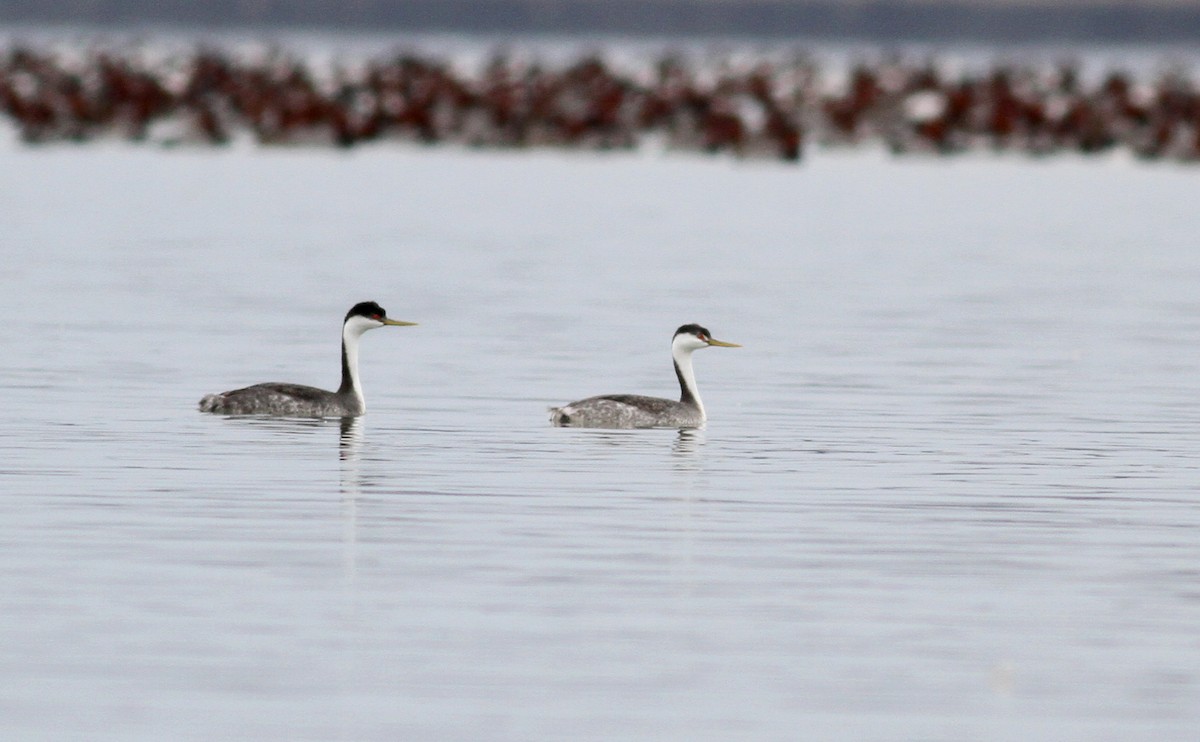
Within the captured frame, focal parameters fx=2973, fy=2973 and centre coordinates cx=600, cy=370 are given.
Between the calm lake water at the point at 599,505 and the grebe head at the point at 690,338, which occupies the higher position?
the grebe head at the point at 690,338

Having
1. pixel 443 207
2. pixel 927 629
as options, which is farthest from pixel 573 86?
pixel 927 629

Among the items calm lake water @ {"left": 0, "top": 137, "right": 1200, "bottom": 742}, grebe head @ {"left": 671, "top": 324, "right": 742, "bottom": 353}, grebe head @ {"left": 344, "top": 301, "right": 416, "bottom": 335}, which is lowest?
calm lake water @ {"left": 0, "top": 137, "right": 1200, "bottom": 742}

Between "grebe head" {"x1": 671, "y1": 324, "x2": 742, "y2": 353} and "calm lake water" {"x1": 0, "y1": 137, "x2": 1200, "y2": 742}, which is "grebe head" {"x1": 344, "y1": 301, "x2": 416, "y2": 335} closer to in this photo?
"calm lake water" {"x1": 0, "y1": 137, "x2": 1200, "y2": 742}

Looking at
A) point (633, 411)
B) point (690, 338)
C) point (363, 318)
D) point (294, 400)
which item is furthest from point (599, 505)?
point (363, 318)

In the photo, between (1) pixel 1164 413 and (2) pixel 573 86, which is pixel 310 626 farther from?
(2) pixel 573 86

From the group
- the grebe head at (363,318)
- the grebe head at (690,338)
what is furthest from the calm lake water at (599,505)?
the grebe head at (690,338)

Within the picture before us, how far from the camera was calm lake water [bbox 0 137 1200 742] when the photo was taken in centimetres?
1173

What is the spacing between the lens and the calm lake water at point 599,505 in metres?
11.7

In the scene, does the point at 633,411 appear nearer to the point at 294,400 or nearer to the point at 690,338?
the point at 690,338

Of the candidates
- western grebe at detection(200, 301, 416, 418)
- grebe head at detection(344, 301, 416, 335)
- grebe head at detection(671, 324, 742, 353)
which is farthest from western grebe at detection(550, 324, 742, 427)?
grebe head at detection(344, 301, 416, 335)

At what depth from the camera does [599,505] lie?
54.3 ft

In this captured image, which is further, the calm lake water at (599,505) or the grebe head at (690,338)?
the grebe head at (690,338)

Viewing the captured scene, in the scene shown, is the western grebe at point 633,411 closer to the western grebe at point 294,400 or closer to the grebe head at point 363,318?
the western grebe at point 294,400

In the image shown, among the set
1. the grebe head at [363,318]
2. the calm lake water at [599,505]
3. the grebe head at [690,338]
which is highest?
the grebe head at [363,318]
